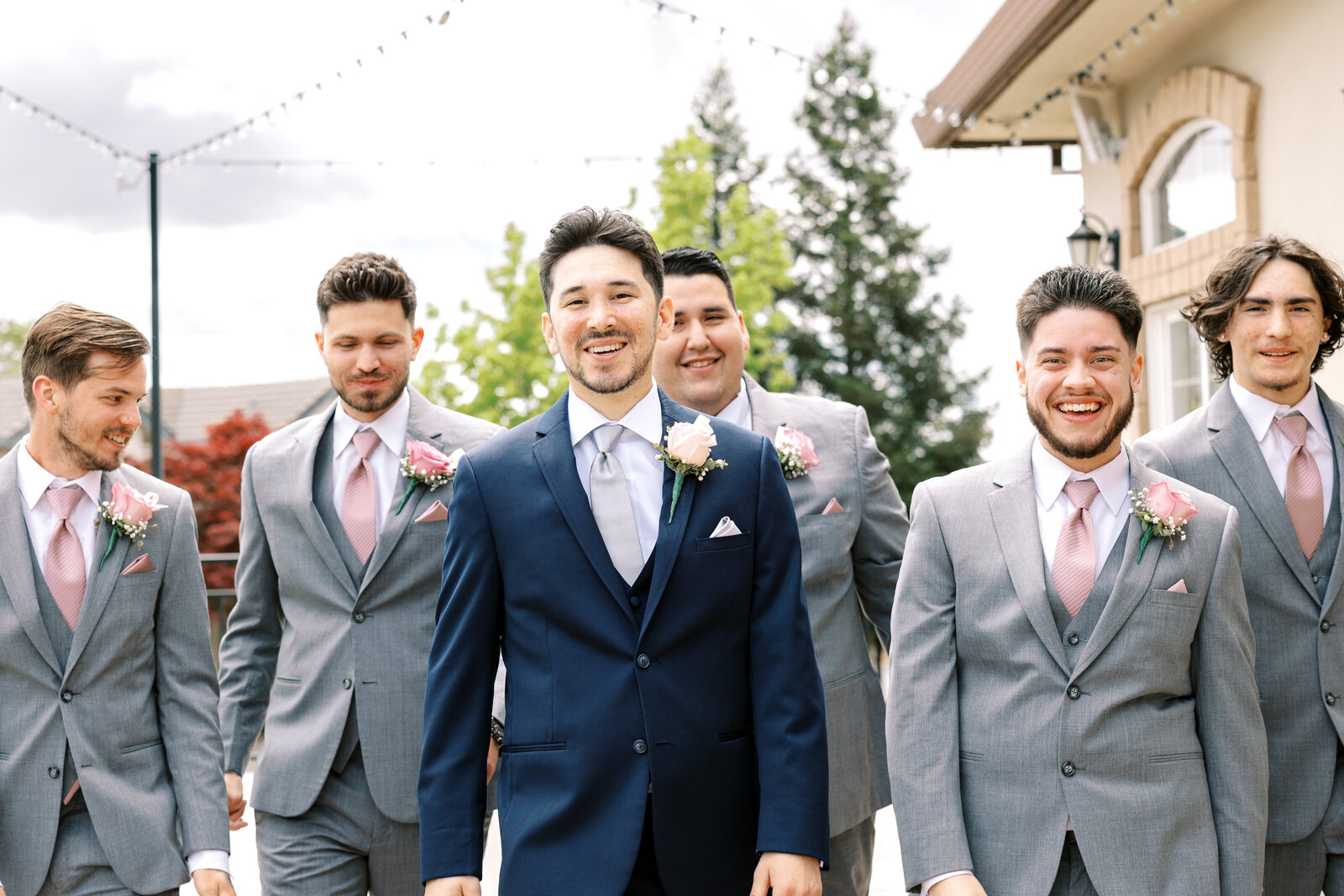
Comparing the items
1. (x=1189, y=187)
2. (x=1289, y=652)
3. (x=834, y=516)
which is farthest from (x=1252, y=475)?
(x=1189, y=187)

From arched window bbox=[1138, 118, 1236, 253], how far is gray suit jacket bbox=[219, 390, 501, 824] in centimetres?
650

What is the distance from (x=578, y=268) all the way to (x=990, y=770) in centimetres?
141

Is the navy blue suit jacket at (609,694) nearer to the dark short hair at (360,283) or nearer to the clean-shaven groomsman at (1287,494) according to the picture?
the dark short hair at (360,283)

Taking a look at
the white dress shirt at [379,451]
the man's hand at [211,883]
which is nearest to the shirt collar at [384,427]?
the white dress shirt at [379,451]

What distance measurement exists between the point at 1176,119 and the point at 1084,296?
262 inches

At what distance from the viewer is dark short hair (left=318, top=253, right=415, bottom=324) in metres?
3.45

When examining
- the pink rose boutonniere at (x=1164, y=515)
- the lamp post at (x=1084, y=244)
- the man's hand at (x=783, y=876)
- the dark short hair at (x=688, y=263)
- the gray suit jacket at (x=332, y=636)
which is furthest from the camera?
the lamp post at (x=1084, y=244)

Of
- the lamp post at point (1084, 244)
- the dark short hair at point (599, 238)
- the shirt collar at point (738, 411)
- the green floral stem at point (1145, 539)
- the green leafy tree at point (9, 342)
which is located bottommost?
the green floral stem at point (1145, 539)

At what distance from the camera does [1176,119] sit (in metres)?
8.60

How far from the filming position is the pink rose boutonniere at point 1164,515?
2674mm

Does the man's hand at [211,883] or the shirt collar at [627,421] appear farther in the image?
the man's hand at [211,883]

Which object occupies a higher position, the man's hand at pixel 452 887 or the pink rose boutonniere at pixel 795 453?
the pink rose boutonniere at pixel 795 453

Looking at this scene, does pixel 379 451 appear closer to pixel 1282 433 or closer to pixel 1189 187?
pixel 1282 433

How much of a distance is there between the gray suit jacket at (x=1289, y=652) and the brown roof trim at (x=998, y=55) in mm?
5325
